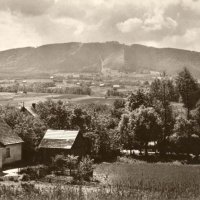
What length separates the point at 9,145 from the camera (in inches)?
2306

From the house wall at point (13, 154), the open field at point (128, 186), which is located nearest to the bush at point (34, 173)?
the open field at point (128, 186)

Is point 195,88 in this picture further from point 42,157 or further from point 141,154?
point 42,157

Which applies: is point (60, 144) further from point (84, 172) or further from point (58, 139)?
point (84, 172)

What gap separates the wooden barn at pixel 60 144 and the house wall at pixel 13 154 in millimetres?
3127

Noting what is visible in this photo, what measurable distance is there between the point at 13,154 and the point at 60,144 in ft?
22.6

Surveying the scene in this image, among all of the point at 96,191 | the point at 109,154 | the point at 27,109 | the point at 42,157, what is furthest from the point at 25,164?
the point at 27,109

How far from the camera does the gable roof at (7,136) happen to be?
58.2 m

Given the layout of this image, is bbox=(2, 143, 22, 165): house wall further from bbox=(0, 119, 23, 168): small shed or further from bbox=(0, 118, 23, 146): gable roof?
bbox=(0, 118, 23, 146): gable roof

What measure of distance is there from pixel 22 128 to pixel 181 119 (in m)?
27.4

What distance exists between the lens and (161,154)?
73500 mm

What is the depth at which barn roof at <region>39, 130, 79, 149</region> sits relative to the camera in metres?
61.6

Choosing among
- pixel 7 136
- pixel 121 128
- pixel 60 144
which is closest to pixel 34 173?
pixel 7 136

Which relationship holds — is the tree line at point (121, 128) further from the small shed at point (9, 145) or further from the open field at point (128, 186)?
the open field at point (128, 186)

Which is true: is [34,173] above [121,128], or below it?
below
